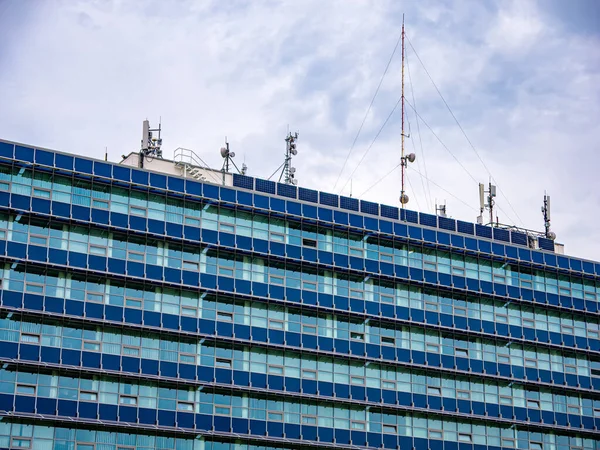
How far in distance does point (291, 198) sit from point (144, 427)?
2444cm

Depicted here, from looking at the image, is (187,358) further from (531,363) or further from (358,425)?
(531,363)

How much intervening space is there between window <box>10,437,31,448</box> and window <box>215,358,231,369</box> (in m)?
16.5

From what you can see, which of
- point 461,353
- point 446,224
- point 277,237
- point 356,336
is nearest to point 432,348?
point 461,353

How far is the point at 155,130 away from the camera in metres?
117

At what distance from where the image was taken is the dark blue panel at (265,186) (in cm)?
11525

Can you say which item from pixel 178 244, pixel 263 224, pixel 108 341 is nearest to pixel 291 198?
pixel 263 224

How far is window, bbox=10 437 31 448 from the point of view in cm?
9819

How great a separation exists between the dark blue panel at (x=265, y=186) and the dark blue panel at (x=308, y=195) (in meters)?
2.80

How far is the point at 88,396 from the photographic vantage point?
101750 mm

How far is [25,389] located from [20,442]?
380 centimetres

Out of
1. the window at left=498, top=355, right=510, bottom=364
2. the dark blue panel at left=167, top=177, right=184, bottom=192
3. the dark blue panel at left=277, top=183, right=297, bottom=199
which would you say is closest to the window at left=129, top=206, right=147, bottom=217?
the dark blue panel at left=167, top=177, right=184, bottom=192

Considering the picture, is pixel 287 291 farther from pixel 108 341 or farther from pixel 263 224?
pixel 108 341

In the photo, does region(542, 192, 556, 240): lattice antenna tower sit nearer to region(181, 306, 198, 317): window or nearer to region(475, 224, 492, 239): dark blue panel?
region(475, 224, 492, 239): dark blue panel

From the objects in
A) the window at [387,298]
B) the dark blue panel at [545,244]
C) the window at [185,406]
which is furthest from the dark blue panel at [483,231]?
the window at [185,406]
